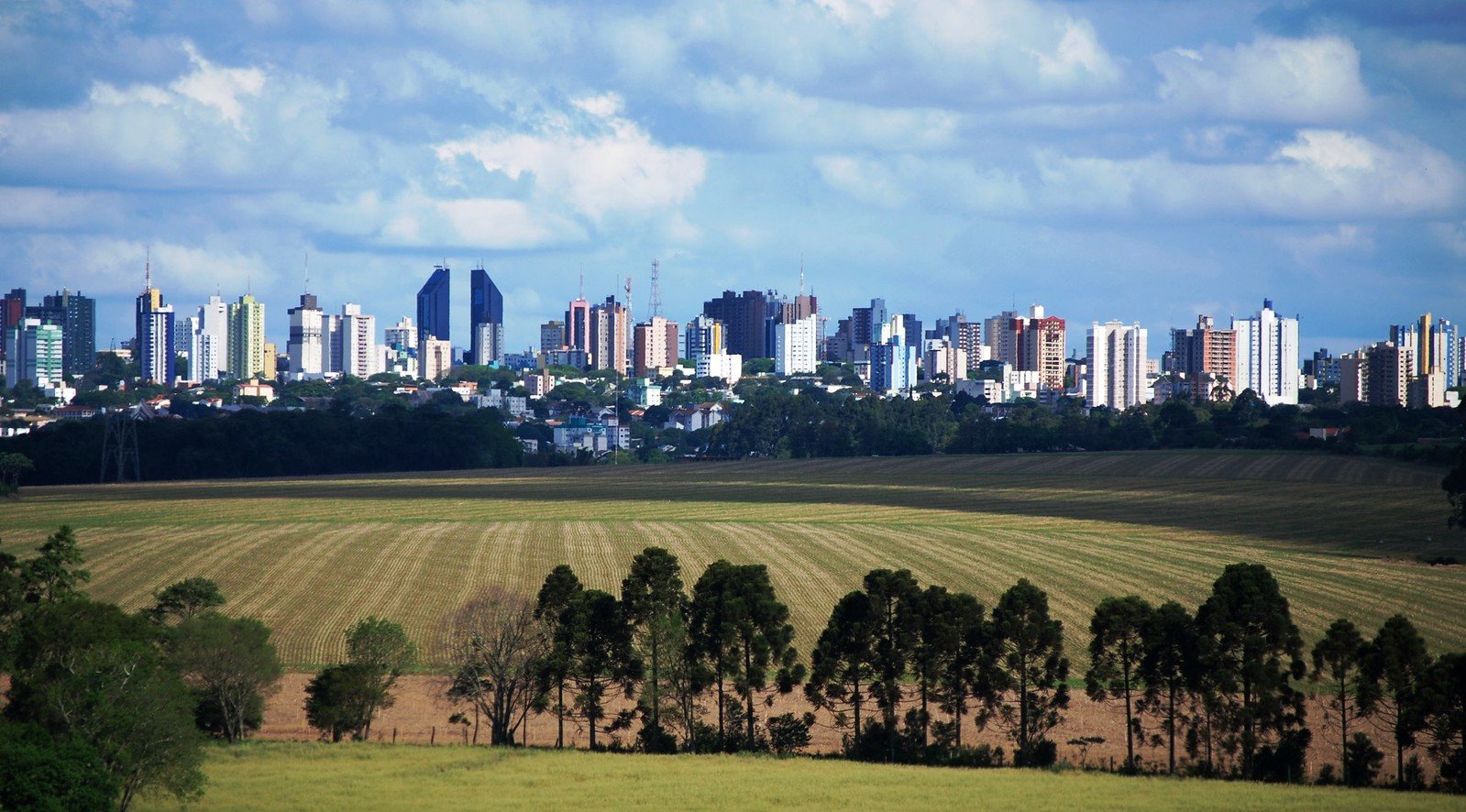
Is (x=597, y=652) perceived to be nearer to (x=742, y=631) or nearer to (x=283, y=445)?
(x=742, y=631)

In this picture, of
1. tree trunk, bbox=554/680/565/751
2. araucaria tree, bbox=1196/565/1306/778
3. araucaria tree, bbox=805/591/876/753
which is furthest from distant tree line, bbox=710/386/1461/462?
tree trunk, bbox=554/680/565/751

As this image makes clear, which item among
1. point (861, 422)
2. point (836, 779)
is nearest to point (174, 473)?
point (861, 422)

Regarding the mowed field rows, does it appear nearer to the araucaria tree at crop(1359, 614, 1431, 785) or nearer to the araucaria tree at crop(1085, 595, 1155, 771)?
the araucaria tree at crop(1085, 595, 1155, 771)

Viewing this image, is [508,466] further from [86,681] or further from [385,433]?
[86,681]

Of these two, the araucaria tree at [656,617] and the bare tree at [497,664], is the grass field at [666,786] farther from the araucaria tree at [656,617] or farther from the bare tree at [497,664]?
the araucaria tree at [656,617]

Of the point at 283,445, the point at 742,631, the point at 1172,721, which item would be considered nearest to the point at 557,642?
the point at 742,631

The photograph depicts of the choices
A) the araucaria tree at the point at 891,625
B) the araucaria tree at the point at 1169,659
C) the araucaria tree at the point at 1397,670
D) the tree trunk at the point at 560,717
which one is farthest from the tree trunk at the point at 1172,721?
the tree trunk at the point at 560,717
